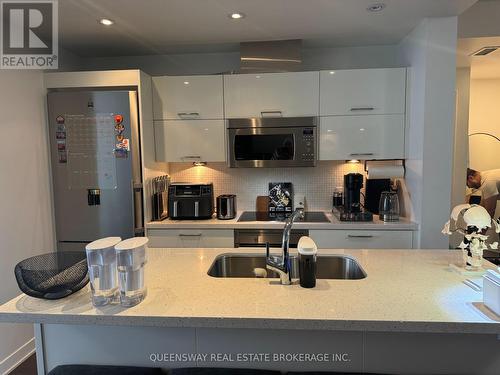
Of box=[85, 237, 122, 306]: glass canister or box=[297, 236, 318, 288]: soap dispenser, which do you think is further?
box=[297, 236, 318, 288]: soap dispenser

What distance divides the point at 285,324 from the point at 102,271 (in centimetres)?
72

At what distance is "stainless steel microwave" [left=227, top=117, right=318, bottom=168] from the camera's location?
2936mm

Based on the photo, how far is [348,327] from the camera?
1.16m

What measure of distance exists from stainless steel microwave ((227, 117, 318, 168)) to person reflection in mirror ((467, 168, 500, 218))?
2995 mm

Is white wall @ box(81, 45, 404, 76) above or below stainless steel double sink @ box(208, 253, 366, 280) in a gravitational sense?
above

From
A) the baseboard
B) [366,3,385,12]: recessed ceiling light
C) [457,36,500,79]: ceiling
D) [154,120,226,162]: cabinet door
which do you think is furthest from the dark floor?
[457,36,500,79]: ceiling

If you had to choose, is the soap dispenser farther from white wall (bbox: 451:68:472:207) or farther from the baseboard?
white wall (bbox: 451:68:472:207)

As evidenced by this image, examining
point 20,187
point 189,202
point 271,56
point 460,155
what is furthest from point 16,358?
point 460,155

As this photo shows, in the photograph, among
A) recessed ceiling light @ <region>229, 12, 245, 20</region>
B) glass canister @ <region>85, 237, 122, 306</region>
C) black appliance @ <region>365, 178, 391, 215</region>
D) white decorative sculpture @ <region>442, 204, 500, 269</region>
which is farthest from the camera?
black appliance @ <region>365, 178, 391, 215</region>

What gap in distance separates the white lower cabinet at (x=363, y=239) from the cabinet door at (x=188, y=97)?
140 centimetres

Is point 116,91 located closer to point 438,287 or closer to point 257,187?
point 257,187

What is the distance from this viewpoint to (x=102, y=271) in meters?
1.28

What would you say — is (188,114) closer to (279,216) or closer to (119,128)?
(119,128)

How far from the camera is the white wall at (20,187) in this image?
245cm
